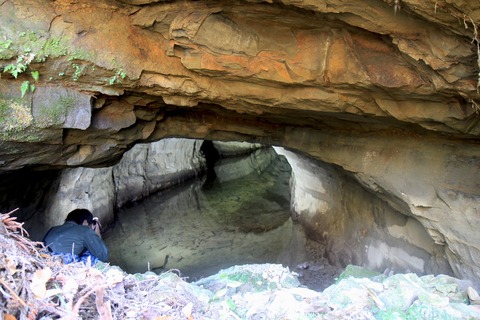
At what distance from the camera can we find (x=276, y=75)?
11.8 feet

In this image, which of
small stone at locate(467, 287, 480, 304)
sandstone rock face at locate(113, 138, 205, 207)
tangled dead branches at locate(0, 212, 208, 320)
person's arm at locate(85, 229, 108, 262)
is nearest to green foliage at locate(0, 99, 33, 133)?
person's arm at locate(85, 229, 108, 262)

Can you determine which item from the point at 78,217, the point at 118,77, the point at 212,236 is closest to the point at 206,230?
the point at 212,236

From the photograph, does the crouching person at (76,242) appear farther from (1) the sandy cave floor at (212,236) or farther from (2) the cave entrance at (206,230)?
(1) the sandy cave floor at (212,236)

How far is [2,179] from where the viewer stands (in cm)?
476

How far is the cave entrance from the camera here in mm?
7426

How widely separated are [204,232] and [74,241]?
17.8ft

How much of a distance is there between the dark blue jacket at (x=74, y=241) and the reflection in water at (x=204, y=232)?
2.65 metres

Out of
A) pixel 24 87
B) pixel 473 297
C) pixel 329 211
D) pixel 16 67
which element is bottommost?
pixel 329 211

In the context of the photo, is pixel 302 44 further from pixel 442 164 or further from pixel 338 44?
pixel 442 164

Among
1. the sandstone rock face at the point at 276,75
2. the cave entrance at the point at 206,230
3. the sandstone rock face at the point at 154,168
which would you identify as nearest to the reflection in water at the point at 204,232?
the cave entrance at the point at 206,230

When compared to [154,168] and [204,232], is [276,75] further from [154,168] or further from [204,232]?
[154,168]

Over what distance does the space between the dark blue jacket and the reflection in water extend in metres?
2.65

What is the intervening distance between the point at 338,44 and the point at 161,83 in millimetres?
1831

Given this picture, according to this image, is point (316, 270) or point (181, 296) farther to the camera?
point (316, 270)
